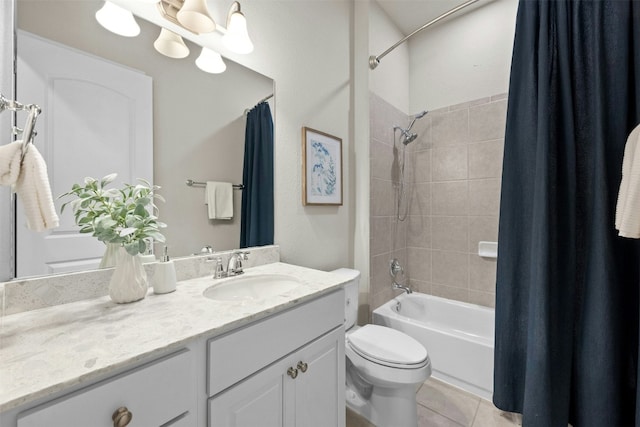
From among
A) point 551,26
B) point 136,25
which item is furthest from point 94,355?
point 551,26

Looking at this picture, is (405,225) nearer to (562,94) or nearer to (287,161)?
(287,161)

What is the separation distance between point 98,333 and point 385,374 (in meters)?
1.16

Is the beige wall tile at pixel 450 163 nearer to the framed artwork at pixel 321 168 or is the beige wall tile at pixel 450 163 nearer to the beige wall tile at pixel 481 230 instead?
the beige wall tile at pixel 481 230

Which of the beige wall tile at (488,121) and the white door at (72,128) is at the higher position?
the beige wall tile at (488,121)

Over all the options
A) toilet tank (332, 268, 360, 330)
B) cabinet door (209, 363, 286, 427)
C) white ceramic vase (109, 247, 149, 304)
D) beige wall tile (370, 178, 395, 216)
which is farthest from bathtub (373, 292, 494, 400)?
white ceramic vase (109, 247, 149, 304)

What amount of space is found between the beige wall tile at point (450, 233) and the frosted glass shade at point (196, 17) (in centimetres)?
216

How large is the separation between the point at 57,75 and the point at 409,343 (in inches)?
72.2

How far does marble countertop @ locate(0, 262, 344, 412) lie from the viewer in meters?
0.47

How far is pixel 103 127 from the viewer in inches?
36.2

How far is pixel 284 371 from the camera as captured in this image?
858 millimetres

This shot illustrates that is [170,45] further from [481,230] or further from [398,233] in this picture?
[481,230]

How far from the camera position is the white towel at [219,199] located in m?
1.22

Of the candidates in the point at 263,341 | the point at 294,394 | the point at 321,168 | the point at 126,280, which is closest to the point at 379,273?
the point at 321,168

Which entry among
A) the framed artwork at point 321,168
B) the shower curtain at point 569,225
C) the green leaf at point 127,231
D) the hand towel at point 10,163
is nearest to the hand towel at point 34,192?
the hand towel at point 10,163
